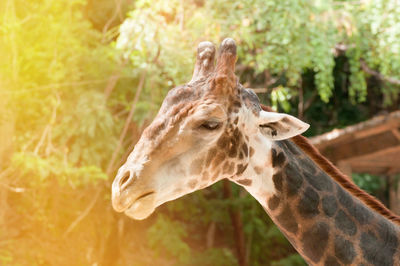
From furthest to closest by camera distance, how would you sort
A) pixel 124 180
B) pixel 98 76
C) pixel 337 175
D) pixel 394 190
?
pixel 394 190 < pixel 98 76 < pixel 337 175 < pixel 124 180

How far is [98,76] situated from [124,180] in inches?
239

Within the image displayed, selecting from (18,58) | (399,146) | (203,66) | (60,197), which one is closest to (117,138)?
(60,197)

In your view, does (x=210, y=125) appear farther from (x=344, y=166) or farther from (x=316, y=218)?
(x=344, y=166)

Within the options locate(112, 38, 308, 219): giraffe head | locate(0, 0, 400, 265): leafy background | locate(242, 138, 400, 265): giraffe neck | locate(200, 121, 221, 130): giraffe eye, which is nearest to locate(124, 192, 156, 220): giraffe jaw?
locate(112, 38, 308, 219): giraffe head

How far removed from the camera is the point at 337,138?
758 centimetres

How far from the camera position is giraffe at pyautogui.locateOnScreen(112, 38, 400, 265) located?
6.91 ft

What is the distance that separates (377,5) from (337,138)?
176 cm

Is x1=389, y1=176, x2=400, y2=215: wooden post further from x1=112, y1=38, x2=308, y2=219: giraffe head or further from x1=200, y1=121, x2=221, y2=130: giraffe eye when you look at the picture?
x1=200, y1=121, x2=221, y2=130: giraffe eye

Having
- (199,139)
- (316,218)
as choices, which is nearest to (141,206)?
(199,139)

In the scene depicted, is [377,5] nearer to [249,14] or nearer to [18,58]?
A: [249,14]

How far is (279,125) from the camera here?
7.32 ft

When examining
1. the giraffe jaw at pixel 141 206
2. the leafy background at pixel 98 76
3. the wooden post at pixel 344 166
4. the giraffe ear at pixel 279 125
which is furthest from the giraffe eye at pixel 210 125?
the wooden post at pixel 344 166

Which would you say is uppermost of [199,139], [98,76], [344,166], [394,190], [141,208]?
[199,139]

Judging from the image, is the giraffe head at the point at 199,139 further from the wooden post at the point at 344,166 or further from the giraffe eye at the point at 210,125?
the wooden post at the point at 344,166
